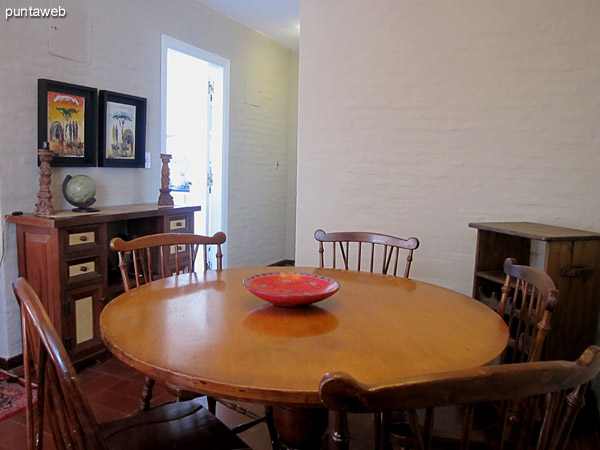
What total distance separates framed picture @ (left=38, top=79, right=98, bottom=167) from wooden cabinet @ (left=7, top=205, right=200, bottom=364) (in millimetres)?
407

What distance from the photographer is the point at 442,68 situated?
2.75 metres

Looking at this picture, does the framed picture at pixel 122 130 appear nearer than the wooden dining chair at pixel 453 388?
No

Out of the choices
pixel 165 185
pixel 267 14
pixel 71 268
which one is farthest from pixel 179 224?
pixel 267 14

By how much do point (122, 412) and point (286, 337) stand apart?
1.50 meters

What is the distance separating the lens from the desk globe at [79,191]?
2.80m

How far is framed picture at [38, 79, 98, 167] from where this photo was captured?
107 inches

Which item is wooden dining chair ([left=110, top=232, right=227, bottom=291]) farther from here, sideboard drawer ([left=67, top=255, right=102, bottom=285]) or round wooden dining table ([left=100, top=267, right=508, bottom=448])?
→ sideboard drawer ([left=67, top=255, right=102, bottom=285])

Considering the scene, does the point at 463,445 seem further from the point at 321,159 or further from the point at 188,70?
the point at 188,70

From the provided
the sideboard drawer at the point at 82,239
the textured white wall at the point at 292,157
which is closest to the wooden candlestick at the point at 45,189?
the sideboard drawer at the point at 82,239

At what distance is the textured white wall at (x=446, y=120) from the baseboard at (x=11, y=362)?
1.89 metres

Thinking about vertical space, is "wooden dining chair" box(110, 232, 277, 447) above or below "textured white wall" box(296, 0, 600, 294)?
below

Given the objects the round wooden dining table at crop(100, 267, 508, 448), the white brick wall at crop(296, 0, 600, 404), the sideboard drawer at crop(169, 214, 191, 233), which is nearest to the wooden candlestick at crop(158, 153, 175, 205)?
the sideboard drawer at crop(169, 214, 191, 233)

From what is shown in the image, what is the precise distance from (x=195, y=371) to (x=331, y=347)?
34 cm

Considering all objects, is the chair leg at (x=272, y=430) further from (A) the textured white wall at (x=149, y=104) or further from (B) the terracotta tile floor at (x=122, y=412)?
(A) the textured white wall at (x=149, y=104)
